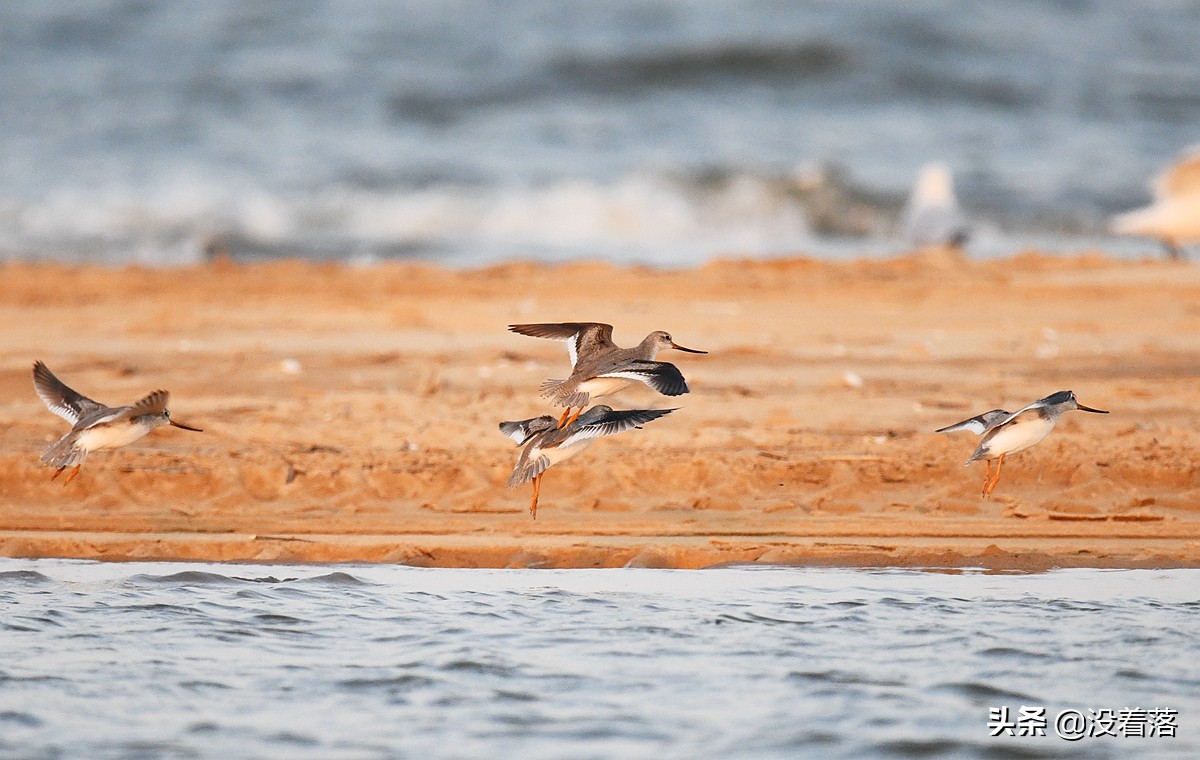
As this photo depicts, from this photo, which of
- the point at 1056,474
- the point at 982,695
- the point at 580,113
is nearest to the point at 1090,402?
the point at 1056,474

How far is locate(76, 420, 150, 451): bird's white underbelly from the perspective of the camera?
6824 mm

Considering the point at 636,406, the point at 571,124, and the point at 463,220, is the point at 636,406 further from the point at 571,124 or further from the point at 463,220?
the point at 571,124

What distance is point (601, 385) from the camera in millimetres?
7023

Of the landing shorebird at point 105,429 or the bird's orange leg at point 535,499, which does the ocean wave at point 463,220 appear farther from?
the bird's orange leg at point 535,499

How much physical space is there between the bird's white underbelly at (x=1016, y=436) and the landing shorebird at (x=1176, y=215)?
6.37 metres

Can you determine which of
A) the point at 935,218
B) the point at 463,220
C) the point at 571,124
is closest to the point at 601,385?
the point at 935,218

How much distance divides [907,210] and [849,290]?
4.06 meters

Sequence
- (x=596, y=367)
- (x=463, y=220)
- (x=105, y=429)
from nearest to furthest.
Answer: (x=105, y=429), (x=596, y=367), (x=463, y=220)

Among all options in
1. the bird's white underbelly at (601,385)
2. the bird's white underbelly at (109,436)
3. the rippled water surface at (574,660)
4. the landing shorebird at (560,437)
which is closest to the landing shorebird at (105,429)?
the bird's white underbelly at (109,436)

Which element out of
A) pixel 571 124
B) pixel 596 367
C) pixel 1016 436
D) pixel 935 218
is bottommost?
pixel 1016 436

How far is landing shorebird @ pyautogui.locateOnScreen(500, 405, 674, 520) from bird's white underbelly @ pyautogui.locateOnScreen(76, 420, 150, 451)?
67.8 inches

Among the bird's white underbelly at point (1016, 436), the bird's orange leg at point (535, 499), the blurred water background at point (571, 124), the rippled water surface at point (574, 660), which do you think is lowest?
the rippled water surface at point (574, 660)

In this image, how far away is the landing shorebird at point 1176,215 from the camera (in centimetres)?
1257

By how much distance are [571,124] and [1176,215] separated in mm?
8544
